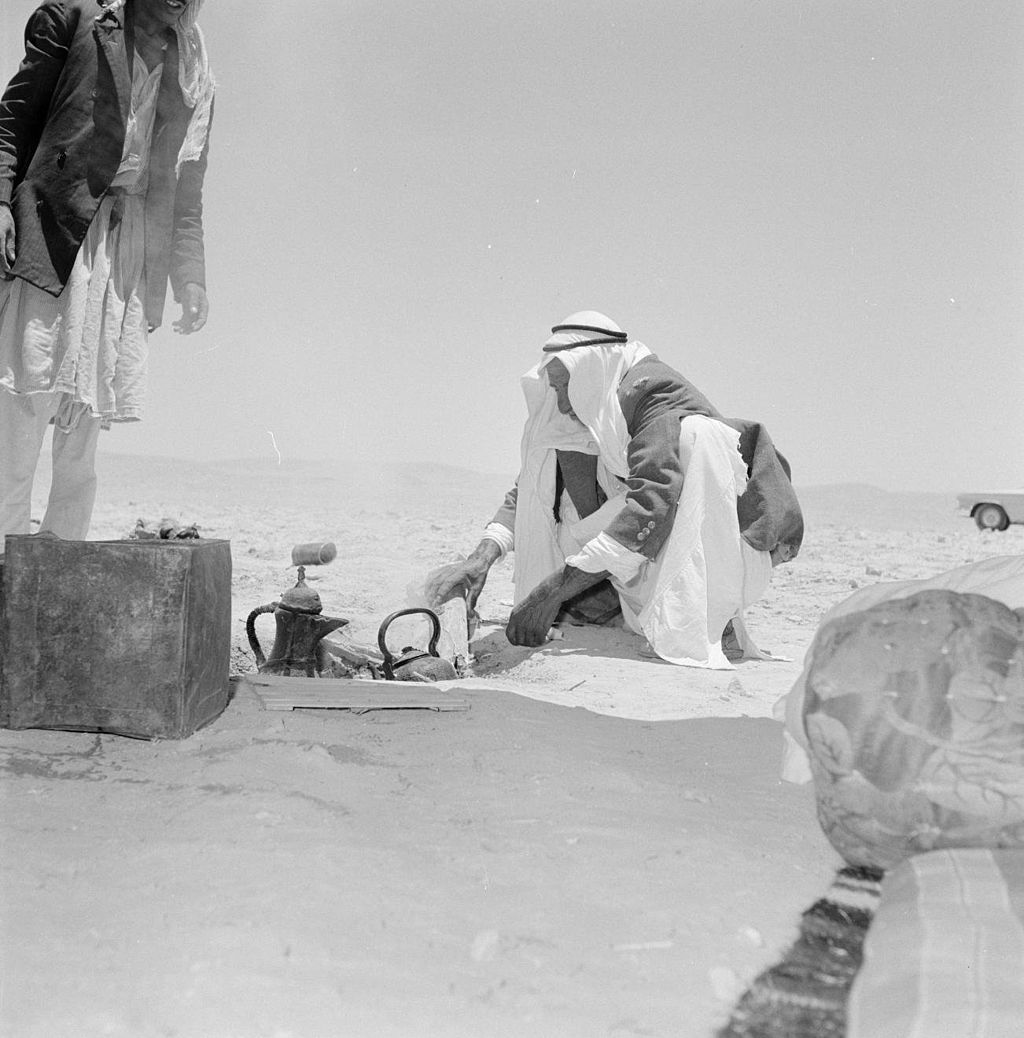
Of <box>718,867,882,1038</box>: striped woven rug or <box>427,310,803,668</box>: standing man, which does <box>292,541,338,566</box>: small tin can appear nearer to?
<box>427,310,803,668</box>: standing man

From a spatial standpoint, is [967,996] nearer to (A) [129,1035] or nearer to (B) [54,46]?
(A) [129,1035]

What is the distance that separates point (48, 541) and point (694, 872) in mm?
1594

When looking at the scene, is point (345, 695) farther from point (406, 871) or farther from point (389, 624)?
point (406, 871)

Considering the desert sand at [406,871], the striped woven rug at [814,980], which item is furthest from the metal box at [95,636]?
the striped woven rug at [814,980]

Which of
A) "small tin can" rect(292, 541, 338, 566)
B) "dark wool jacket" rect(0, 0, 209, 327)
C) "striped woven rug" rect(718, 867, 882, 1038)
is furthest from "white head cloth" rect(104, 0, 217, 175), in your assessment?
"striped woven rug" rect(718, 867, 882, 1038)

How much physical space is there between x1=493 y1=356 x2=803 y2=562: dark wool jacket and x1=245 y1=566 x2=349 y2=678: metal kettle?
119cm

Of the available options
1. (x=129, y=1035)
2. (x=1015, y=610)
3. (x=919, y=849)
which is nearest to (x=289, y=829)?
(x=129, y=1035)

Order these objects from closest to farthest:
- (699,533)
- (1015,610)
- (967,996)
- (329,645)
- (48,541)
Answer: (967,996), (1015,610), (48,541), (329,645), (699,533)

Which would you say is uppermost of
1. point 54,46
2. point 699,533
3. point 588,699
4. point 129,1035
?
point 54,46

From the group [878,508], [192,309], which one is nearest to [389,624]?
[192,309]

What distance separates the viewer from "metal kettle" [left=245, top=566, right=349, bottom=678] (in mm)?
3340

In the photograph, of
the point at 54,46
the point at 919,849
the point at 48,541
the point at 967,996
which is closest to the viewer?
the point at 967,996

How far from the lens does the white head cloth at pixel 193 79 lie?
127 inches

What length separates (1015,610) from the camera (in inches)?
61.3
